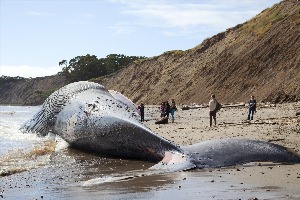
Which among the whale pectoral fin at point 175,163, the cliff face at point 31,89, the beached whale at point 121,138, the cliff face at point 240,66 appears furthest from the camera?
the cliff face at point 31,89

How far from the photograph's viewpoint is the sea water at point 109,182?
21.0 ft

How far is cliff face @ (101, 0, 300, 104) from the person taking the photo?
4662 centimetres

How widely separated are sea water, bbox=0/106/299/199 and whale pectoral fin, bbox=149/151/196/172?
0.42 ft

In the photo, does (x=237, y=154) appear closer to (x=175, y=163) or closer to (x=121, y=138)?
(x=175, y=163)

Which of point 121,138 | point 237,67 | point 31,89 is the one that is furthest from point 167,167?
point 31,89

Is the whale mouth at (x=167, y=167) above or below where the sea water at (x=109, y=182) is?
above

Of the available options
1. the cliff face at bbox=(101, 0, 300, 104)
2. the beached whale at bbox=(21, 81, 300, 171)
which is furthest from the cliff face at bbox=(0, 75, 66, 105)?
the beached whale at bbox=(21, 81, 300, 171)

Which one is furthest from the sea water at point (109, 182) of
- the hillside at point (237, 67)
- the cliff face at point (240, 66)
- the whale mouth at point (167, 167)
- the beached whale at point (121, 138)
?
the cliff face at point (240, 66)

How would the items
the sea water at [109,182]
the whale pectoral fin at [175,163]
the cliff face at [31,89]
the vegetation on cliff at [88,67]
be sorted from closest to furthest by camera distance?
the sea water at [109,182]
the whale pectoral fin at [175,163]
the vegetation on cliff at [88,67]
the cliff face at [31,89]

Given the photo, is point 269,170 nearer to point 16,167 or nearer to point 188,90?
point 16,167

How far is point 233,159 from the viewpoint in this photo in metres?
7.95

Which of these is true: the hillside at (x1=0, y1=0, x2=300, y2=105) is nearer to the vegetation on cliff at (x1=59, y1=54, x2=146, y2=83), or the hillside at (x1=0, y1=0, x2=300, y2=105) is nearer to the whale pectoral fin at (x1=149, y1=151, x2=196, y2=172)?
the whale pectoral fin at (x1=149, y1=151, x2=196, y2=172)

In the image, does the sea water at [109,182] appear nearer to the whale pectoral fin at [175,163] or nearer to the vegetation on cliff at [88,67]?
the whale pectoral fin at [175,163]

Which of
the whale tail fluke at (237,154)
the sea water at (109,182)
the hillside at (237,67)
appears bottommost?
the sea water at (109,182)
